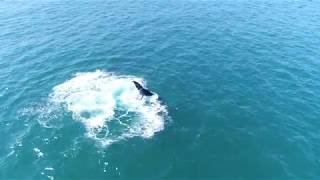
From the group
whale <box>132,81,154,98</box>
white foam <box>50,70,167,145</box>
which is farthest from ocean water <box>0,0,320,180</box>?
whale <box>132,81,154,98</box>

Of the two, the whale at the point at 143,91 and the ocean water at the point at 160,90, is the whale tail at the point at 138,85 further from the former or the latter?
the ocean water at the point at 160,90

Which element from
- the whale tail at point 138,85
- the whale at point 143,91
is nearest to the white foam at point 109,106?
the whale at point 143,91

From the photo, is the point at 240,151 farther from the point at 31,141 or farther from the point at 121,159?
the point at 31,141

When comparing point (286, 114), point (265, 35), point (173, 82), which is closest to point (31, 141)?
point (173, 82)

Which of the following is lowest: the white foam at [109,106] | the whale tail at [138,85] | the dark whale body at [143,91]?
the white foam at [109,106]

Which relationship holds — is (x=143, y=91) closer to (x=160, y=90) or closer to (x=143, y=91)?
(x=143, y=91)

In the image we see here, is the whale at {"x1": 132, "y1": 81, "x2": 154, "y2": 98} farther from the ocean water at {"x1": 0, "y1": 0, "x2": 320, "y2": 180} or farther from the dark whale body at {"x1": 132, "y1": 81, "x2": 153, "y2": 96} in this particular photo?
the ocean water at {"x1": 0, "y1": 0, "x2": 320, "y2": 180}
